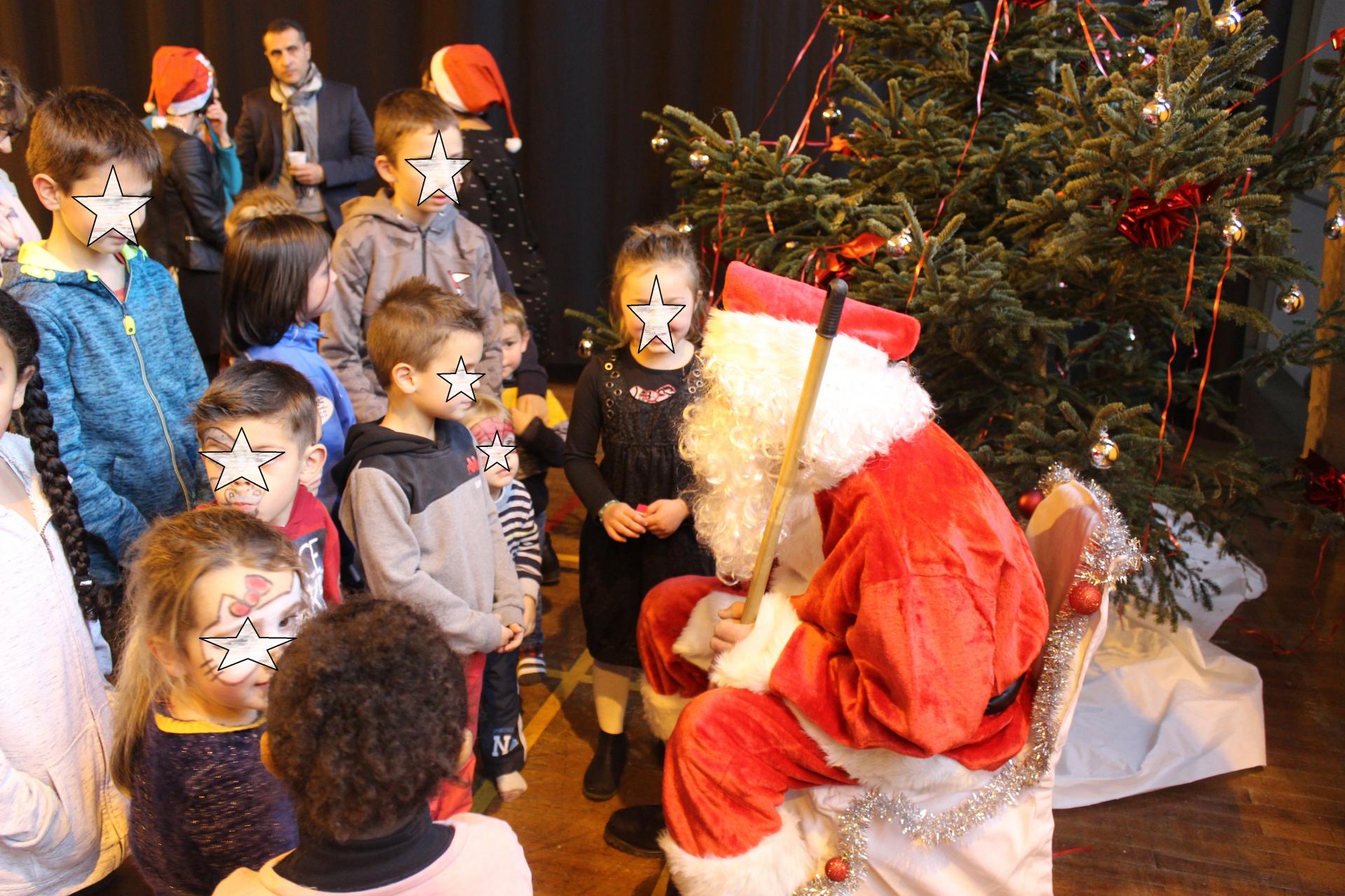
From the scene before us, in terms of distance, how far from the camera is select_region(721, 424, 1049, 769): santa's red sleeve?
1.47 m

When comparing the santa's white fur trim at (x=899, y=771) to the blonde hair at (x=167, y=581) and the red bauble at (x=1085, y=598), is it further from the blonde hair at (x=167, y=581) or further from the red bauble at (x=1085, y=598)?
the blonde hair at (x=167, y=581)

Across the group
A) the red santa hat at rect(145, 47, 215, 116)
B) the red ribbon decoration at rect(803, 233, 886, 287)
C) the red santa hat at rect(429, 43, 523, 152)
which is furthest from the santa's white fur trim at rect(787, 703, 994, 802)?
the red santa hat at rect(145, 47, 215, 116)

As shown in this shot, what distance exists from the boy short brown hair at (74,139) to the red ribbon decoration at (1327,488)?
2946mm

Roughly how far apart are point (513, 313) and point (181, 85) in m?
2.28

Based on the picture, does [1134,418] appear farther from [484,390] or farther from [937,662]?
[484,390]

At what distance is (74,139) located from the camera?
78.5 inches

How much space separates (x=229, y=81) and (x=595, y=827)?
536 centimetres

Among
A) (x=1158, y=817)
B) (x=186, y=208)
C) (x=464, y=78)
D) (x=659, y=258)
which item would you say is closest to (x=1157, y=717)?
(x=1158, y=817)

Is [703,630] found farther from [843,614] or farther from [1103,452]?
[1103,452]

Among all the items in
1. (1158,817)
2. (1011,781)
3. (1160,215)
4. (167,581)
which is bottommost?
(1158,817)

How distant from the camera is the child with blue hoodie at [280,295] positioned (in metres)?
2.26

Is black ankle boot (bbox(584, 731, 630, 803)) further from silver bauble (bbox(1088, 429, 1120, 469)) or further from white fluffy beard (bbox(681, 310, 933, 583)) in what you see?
silver bauble (bbox(1088, 429, 1120, 469))

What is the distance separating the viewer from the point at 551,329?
6090mm

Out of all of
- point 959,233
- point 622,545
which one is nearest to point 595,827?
point 622,545
